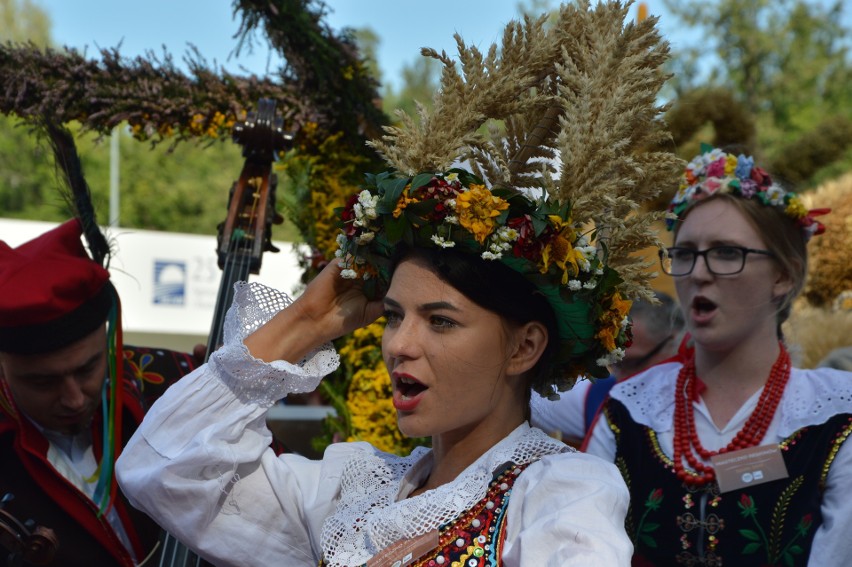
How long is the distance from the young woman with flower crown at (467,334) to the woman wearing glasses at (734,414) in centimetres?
87

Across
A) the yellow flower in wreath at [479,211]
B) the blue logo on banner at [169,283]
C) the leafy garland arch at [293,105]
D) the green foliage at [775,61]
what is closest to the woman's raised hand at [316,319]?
the yellow flower in wreath at [479,211]

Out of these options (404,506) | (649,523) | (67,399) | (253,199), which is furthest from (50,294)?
(649,523)

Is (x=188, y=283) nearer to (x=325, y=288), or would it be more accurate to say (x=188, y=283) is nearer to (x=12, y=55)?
(x=12, y=55)

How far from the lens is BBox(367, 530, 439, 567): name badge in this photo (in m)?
1.74

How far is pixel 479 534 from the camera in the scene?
1.72m

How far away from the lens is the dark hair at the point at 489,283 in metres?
1.79

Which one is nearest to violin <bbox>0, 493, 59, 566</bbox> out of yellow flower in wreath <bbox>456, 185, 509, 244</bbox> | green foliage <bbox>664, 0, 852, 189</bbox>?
yellow flower in wreath <bbox>456, 185, 509, 244</bbox>

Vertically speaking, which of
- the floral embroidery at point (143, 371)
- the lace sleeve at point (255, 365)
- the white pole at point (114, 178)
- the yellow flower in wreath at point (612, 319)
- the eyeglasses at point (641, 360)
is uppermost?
the white pole at point (114, 178)

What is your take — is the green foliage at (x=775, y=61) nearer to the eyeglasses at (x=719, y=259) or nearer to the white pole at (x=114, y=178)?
the white pole at (x=114, y=178)

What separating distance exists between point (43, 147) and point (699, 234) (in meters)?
2.05

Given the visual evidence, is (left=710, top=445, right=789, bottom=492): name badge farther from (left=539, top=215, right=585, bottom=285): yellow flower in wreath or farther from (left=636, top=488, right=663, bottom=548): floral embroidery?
(left=539, top=215, right=585, bottom=285): yellow flower in wreath

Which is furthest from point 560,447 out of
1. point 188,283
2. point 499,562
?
point 188,283

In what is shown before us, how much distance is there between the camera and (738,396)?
288cm

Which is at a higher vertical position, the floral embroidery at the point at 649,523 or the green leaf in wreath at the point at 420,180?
the green leaf in wreath at the point at 420,180
